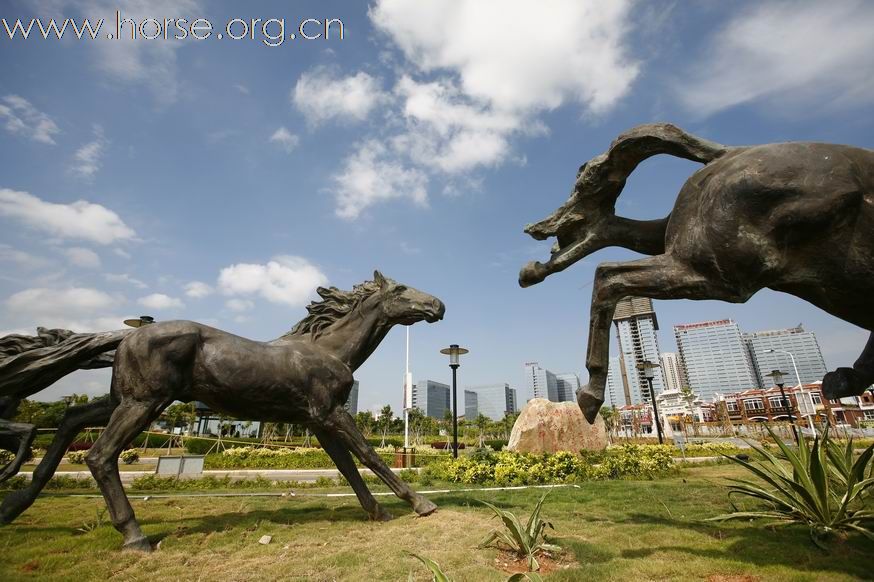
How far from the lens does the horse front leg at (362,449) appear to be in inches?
213

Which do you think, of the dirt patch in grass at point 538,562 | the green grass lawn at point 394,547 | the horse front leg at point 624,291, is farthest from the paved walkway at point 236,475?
the horse front leg at point 624,291

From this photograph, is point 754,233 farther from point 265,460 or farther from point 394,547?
point 265,460

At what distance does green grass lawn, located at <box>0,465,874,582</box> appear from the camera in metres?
A: 3.38

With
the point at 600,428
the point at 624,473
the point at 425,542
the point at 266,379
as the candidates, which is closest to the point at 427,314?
the point at 266,379

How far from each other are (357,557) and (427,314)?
3.10m

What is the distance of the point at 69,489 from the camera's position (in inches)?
406

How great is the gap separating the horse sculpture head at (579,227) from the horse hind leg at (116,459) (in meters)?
4.16

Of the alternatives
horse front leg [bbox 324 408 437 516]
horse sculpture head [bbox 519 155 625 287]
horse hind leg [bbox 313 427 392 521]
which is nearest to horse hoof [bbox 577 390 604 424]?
horse sculpture head [bbox 519 155 625 287]

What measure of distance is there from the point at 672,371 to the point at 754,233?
152 m

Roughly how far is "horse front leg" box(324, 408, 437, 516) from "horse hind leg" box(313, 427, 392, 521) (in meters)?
0.31

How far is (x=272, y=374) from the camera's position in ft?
16.9

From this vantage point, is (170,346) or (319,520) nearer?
(170,346)

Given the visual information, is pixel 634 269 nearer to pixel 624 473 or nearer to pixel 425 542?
pixel 425 542

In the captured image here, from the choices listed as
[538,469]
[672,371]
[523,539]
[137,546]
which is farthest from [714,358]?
[137,546]
